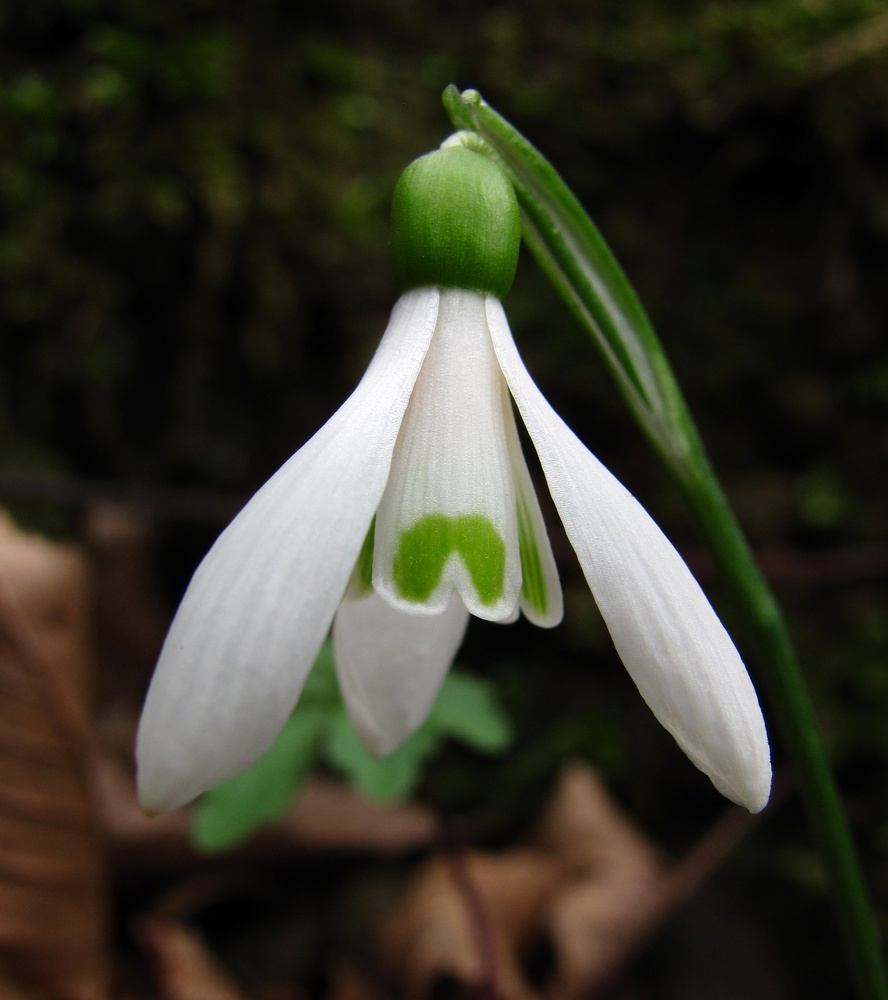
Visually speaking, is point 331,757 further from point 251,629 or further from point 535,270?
point 535,270

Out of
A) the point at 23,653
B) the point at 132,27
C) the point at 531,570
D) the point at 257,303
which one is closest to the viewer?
the point at 531,570

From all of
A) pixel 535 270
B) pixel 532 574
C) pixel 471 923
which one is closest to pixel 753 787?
pixel 532 574

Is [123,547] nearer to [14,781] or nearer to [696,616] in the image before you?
[14,781]

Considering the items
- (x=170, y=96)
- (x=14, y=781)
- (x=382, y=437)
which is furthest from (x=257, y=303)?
(x=382, y=437)

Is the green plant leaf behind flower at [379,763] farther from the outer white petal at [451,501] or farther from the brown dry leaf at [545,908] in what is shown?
the outer white petal at [451,501]

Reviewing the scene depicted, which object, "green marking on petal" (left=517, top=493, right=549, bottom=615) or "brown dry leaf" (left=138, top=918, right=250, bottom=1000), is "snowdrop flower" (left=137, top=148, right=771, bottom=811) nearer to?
"green marking on petal" (left=517, top=493, right=549, bottom=615)
